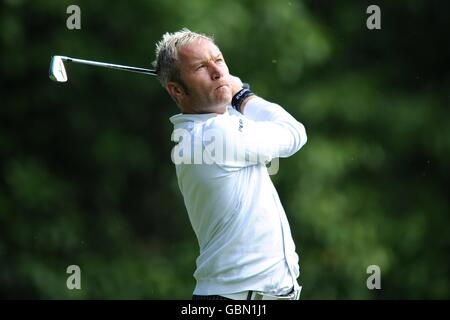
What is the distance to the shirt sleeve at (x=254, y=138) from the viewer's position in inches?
160

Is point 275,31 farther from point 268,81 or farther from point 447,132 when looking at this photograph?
point 447,132

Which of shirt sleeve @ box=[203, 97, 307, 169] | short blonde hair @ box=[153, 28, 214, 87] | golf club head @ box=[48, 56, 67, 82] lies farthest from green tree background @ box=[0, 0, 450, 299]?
shirt sleeve @ box=[203, 97, 307, 169]

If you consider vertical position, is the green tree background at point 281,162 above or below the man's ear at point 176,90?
above

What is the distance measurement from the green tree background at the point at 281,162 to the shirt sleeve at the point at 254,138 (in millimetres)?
4928

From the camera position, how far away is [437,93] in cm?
1015

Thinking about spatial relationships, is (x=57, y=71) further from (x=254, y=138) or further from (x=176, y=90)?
(x=254, y=138)

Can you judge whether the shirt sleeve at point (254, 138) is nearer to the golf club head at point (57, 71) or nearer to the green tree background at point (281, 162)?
the golf club head at point (57, 71)

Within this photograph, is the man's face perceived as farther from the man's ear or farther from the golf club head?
the golf club head

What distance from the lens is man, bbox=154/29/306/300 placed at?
13.4ft

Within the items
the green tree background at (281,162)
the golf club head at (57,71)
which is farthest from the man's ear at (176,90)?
the green tree background at (281,162)

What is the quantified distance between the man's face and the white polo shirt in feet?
0.17

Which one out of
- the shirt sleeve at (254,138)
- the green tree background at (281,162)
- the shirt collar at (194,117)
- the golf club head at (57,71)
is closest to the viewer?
the shirt sleeve at (254,138)

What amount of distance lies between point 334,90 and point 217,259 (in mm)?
5843

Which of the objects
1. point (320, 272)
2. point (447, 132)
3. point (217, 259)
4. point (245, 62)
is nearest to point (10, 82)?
point (245, 62)
